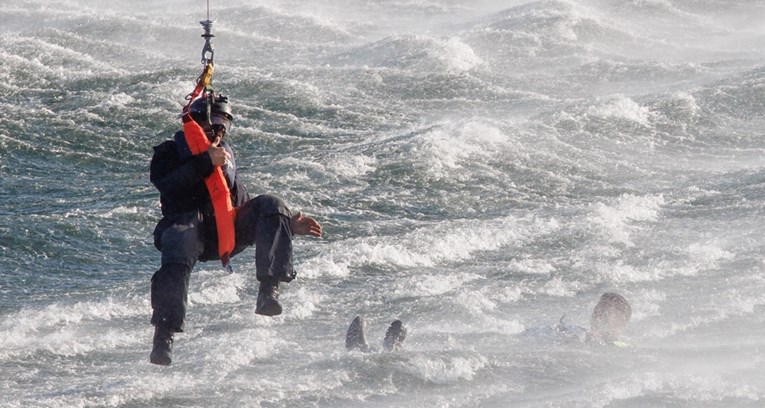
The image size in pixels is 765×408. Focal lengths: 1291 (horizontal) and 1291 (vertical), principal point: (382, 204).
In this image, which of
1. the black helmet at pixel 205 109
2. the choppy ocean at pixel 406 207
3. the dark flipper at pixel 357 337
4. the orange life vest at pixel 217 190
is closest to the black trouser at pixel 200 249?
the orange life vest at pixel 217 190

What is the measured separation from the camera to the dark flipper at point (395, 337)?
13.6 meters

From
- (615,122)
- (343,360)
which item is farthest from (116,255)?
(615,122)

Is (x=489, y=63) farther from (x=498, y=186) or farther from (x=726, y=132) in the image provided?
(x=498, y=186)

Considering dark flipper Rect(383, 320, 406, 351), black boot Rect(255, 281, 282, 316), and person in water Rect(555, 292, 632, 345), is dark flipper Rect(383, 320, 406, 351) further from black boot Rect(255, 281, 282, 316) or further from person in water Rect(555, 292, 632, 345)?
black boot Rect(255, 281, 282, 316)

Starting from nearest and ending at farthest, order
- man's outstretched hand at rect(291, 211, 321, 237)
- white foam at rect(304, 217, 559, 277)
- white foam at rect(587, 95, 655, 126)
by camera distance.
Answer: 1. man's outstretched hand at rect(291, 211, 321, 237)
2. white foam at rect(304, 217, 559, 277)
3. white foam at rect(587, 95, 655, 126)

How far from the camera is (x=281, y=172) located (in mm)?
22766

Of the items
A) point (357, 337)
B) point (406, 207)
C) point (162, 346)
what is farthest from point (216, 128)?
point (406, 207)

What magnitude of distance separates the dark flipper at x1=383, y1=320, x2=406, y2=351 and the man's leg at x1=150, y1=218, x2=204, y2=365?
494 cm

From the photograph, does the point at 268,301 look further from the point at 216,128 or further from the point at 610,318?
the point at 610,318

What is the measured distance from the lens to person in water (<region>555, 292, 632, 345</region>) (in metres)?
14.0

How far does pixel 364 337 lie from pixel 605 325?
2.65 m

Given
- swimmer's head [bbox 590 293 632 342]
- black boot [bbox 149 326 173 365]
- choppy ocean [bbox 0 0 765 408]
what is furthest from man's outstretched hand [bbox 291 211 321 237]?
swimmer's head [bbox 590 293 632 342]

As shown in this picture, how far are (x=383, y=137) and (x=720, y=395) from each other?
15112mm

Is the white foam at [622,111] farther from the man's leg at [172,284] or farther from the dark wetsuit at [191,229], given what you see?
the man's leg at [172,284]
